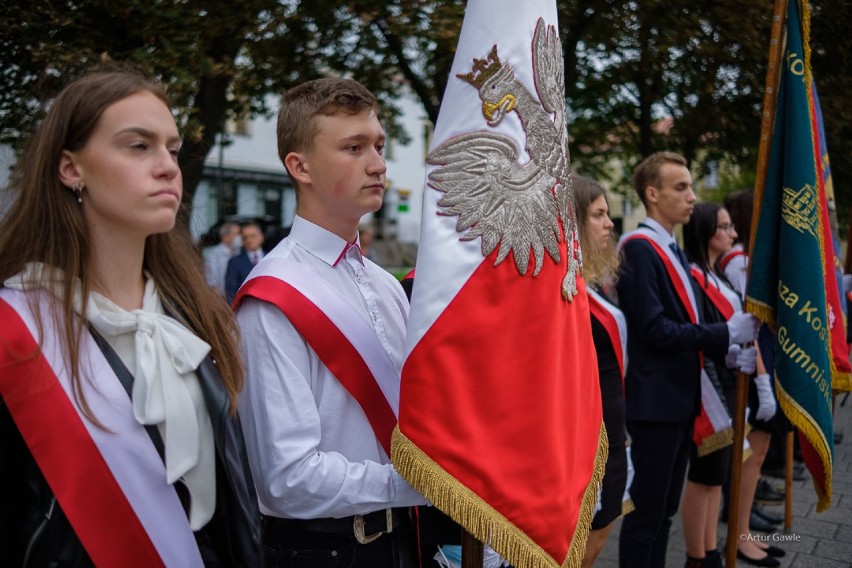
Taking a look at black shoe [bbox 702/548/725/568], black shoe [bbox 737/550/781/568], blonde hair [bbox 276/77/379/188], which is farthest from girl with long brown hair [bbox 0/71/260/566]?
black shoe [bbox 737/550/781/568]

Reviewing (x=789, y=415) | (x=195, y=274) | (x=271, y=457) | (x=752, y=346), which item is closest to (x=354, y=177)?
(x=195, y=274)

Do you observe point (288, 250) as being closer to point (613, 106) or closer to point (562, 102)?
point (562, 102)

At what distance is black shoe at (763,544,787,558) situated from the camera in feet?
15.4

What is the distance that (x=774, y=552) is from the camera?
4707 mm

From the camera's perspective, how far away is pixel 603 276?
3.59m

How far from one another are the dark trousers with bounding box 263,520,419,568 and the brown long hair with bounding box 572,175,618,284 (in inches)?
65.0

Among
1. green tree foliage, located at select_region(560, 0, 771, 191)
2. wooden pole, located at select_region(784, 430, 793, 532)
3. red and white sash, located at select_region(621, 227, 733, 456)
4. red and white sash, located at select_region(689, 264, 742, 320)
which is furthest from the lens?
green tree foliage, located at select_region(560, 0, 771, 191)

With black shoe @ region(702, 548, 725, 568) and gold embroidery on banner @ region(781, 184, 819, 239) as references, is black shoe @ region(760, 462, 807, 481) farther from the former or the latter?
gold embroidery on banner @ region(781, 184, 819, 239)

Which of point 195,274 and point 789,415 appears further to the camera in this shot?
point 789,415

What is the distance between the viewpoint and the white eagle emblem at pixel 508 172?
193cm

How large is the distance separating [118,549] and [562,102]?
5.18ft

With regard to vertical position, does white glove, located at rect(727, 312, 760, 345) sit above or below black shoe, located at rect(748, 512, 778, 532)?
above

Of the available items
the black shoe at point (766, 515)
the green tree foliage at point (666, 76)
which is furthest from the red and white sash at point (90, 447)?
the green tree foliage at point (666, 76)

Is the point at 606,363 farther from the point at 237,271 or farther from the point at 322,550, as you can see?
the point at 237,271
